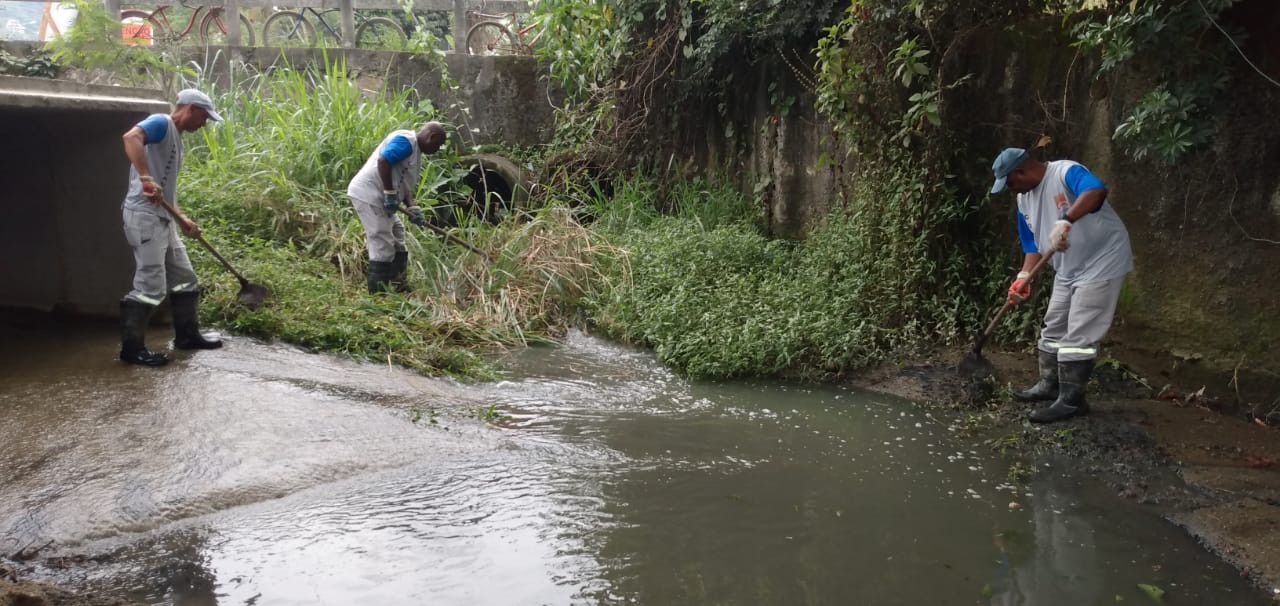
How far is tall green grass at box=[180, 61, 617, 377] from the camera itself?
6.68 meters

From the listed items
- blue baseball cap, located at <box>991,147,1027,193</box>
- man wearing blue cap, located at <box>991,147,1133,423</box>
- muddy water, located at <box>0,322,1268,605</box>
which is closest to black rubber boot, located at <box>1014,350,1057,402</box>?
man wearing blue cap, located at <box>991,147,1133,423</box>

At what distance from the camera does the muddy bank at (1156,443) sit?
13.4 ft

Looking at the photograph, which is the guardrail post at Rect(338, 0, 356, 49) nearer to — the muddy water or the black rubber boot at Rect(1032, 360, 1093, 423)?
the muddy water

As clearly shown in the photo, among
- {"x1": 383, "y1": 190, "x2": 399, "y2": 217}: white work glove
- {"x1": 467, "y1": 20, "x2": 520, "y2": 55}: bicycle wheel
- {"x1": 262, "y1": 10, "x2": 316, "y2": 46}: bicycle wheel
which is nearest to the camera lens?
{"x1": 383, "y1": 190, "x2": 399, "y2": 217}: white work glove

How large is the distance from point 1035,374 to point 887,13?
111 inches

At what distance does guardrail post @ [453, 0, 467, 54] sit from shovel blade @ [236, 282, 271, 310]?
6.67 metres

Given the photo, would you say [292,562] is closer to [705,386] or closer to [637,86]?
[705,386]

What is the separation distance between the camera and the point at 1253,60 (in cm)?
498

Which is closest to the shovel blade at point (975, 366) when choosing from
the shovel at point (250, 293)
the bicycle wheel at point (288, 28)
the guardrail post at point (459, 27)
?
the shovel at point (250, 293)

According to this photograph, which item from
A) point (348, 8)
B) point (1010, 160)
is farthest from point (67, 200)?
point (348, 8)

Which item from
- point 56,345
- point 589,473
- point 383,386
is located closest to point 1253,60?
point 589,473

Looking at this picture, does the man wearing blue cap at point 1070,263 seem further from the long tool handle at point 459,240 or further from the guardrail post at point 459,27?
the guardrail post at point 459,27

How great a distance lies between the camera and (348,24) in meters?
12.7

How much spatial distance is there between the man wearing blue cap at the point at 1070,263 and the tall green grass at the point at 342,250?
3.76m
